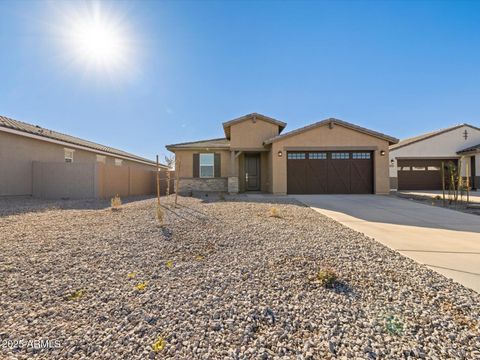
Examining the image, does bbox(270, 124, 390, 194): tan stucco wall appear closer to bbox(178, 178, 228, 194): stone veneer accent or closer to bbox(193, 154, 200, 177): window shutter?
bbox(178, 178, 228, 194): stone veneer accent

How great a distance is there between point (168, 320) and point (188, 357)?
475 mm

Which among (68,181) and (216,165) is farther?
(216,165)

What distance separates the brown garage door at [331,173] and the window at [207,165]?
208 inches

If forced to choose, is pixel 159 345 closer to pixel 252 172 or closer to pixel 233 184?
pixel 233 184

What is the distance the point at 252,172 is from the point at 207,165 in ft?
10.3

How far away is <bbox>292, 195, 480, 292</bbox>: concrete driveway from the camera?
3.19 m

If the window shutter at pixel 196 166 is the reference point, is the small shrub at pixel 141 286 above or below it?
below

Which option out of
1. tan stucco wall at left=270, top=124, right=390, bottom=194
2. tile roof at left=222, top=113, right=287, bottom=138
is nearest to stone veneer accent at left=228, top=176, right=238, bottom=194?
tan stucco wall at left=270, top=124, right=390, bottom=194

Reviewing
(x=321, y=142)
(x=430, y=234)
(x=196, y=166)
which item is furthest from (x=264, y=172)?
(x=430, y=234)

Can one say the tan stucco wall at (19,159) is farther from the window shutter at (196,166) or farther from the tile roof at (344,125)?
the tile roof at (344,125)

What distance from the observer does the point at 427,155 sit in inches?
645

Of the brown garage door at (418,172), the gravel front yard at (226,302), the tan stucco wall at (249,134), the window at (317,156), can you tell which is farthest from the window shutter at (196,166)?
the brown garage door at (418,172)

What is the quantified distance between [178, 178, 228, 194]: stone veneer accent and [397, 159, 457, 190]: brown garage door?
42.6 ft

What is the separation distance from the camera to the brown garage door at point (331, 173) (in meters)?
12.9
